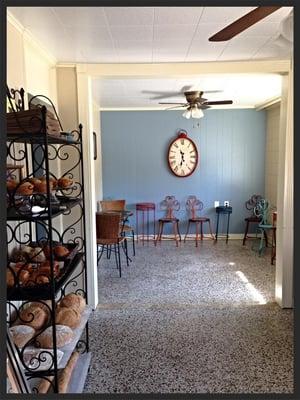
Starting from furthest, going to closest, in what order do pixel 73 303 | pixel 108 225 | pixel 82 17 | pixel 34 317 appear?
1. pixel 108 225
2. pixel 73 303
3. pixel 82 17
4. pixel 34 317

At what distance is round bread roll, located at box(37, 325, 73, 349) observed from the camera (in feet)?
5.22

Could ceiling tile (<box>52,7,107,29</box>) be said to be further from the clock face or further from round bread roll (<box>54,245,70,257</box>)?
the clock face

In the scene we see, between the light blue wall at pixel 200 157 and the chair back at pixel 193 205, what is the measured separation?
0.07m

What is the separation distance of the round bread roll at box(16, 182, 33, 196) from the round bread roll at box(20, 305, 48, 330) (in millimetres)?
626

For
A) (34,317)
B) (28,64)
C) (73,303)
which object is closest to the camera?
(34,317)

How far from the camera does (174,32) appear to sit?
2.13 m

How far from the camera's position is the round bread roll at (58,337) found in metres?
1.59

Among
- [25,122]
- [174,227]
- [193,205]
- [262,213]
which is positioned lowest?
[174,227]

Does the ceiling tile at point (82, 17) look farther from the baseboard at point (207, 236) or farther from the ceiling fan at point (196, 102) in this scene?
the baseboard at point (207, 236)

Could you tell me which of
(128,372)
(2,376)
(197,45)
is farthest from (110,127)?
(2,376)

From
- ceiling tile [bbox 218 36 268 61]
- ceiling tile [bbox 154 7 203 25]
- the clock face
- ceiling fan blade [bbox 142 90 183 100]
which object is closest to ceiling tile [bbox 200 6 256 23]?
ceiling tile [bbox 154 7 203 25]

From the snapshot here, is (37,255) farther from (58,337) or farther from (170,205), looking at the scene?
(170,205)

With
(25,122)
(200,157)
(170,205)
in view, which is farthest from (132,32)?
(170,205)

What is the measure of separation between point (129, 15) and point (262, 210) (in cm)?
431
